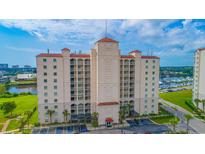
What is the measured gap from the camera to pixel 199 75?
12102 mm

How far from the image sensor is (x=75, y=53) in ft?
34.7

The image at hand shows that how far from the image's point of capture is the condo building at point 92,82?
385 inches

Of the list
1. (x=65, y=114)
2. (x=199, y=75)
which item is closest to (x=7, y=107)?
(x=65, y=114)

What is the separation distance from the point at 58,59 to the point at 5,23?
3.74 metres

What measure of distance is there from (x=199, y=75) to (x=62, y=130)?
11.8 m

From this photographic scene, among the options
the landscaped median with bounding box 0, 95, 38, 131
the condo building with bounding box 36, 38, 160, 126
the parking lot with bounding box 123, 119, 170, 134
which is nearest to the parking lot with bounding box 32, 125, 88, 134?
the condo building with bounding box 36, 38, 160, 126

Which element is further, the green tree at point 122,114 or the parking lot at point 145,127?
the green tree at point 122,114

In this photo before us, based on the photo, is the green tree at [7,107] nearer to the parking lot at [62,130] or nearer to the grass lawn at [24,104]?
the grass lawn at [24,104]

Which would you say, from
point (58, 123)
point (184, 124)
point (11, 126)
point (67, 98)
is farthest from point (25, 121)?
point (184, 124)

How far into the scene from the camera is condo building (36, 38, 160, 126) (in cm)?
977

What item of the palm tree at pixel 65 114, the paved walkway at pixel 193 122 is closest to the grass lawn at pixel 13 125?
the palm tree at pixel 65 114

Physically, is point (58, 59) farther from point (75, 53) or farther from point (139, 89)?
point (139, 89)

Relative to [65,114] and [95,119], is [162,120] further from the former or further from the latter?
[65,114]

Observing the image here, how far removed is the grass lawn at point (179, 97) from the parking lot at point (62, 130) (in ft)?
29.3
